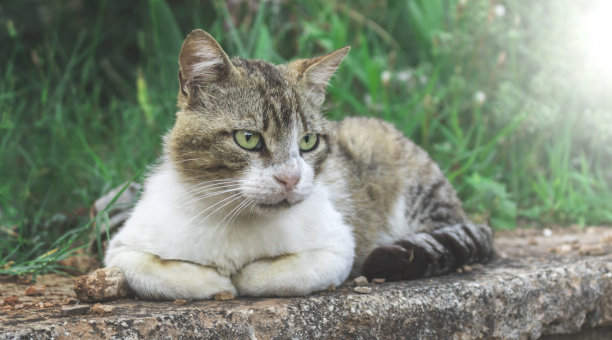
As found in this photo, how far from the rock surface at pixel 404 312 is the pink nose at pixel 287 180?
381 millimetres

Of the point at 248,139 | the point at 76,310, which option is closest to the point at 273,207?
the point at 248,139

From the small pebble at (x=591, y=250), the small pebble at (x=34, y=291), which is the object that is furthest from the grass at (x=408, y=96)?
the small pebble at (x=34, y=291)

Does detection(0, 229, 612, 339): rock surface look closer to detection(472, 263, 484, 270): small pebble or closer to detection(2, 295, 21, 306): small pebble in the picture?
detection(472, 263, 484, 270): small pebble

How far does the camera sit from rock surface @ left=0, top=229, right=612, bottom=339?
1.73 meters

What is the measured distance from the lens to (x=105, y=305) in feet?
6.11

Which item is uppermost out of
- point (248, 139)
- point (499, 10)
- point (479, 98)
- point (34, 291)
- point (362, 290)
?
point (499, 10)

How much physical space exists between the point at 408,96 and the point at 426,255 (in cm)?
230

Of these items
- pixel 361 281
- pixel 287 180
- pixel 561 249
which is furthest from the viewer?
pixel 561 249

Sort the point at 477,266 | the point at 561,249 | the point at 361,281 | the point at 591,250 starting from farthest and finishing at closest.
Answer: the point at 561,249, the point at 591,250, the point at 477,266, the point at 361,281

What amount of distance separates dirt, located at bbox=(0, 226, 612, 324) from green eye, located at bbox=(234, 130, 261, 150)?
1.68 ft

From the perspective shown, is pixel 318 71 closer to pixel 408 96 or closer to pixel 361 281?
pixel 361 281

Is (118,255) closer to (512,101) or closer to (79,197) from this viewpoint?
(79,197)

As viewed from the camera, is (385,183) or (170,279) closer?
(170,279)

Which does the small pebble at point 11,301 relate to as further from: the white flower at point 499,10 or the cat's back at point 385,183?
the white flower at point 499,10
